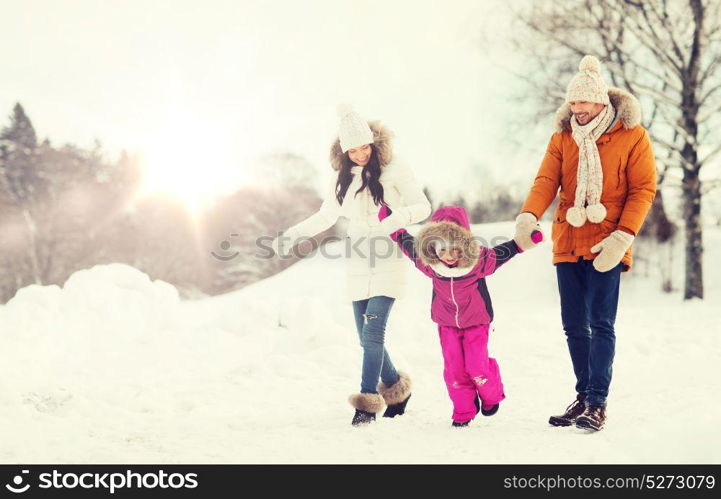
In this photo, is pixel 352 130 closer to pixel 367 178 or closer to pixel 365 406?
pixel 367 178

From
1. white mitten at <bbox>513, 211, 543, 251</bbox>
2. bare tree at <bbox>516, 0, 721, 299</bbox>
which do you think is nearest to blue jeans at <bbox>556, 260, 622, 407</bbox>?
white mitten at <bbox>513, 211, 543, 251</bbox>

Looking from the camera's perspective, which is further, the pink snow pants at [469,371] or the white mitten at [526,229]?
the pink snow pants at [469,371]

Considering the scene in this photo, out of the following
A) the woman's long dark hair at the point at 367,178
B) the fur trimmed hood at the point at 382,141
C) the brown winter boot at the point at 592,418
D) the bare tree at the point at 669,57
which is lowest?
the brown winter boot at the point at 592,418

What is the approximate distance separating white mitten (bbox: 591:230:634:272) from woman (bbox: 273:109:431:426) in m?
1.10

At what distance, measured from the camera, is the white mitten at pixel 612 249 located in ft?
11.9

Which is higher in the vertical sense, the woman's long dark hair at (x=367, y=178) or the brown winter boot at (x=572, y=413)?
the woman's long dark hair at (x=367, y=178)

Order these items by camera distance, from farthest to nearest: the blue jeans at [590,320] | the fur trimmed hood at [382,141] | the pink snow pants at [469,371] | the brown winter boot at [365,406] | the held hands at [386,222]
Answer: the fur trimmed hood at [382,141], the brown winter boot at [365,406], the held hands at [386,222], the pink snow pants at [469,371], the blue jeans at [590,320]

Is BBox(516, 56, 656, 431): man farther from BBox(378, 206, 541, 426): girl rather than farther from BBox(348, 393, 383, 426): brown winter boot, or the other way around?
BBox(348, 393, 383, 426): brown winter boot

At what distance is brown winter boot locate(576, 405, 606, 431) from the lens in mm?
3723

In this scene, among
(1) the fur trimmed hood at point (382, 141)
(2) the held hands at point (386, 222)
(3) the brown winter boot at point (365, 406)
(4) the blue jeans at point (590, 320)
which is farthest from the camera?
(1) the fur trimmed hood at point (382, 141)

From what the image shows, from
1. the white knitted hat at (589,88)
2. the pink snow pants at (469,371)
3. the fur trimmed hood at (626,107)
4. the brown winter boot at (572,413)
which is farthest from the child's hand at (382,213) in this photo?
the brown winter boot at (572,413)

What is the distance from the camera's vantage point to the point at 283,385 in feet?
18.4

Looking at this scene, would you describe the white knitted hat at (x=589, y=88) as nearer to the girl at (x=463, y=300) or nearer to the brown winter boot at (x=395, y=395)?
the girl at (x=463, y=300)

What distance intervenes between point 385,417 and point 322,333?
2.45 m
